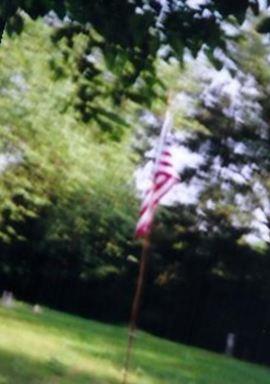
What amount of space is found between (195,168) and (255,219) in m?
4.13

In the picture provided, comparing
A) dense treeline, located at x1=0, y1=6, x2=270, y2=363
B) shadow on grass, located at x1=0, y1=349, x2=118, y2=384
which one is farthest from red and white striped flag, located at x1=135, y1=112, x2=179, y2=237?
dense treeline, located at x1=0, y1=6, x2=270, y2=363

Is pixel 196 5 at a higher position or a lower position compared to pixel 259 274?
lower

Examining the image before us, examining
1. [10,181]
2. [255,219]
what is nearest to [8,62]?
[10,181]

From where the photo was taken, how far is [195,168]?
40.3 metres

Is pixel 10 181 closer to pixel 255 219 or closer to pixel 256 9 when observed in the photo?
pixel 256 9

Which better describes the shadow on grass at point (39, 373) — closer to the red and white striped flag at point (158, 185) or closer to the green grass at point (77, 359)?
the green grass at point (77, 359)

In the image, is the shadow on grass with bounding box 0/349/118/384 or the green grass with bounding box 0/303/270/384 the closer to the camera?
the shadow on grass with bounding box 0/349/118/384

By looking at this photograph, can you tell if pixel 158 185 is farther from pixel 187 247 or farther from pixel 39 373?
pixel 187 247

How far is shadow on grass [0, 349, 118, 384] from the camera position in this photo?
1275 centimetres

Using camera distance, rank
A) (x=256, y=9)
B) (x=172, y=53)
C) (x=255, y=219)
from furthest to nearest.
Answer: (x=255, y=219), (x=172, y=53), (x=256, y=9)

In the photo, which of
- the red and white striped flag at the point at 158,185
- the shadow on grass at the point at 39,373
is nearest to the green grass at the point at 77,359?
the shadow on grass at the point at 39,373

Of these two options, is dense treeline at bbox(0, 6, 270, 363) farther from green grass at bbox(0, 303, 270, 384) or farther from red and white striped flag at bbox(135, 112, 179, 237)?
red and white striped flag at bbox(135, 112, 179, 237)

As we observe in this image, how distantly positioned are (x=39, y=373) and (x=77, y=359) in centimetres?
330

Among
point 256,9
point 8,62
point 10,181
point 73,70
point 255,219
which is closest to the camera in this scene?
point 256,9
